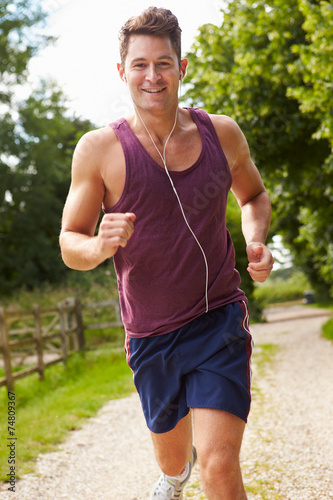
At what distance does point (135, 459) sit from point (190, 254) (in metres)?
3.54

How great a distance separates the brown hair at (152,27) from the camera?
2.38 metres

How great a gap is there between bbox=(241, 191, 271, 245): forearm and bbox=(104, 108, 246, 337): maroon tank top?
14 centimetres

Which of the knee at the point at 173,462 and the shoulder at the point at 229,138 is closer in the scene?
the shoulder at the point at 229,138

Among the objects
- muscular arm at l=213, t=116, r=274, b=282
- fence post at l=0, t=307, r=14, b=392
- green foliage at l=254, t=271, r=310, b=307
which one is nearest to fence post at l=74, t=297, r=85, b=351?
fence post at l=0, t=307, r=14, b=392

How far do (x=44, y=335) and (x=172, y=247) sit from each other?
28.9ft

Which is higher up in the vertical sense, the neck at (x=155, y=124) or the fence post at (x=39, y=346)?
the neck at (x=155, y=124)

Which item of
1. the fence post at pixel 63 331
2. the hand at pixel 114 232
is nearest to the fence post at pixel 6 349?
the fence post at pixel 63 331

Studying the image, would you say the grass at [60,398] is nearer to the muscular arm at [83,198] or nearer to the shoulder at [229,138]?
the muscular arm at [83,198]

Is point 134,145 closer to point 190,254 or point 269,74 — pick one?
point 190,254

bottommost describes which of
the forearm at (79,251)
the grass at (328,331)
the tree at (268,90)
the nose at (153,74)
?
the grass at (328,331)

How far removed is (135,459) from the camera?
17.5 feet

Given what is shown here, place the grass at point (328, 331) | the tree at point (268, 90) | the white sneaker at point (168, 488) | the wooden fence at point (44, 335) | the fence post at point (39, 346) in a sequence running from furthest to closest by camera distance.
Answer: the grass at point (328, 331)
the tree at point (268, 90)
the fence post at point (39, 346)
the wooden fence at point (44, 335)
the white sneaker at point (168, 488)

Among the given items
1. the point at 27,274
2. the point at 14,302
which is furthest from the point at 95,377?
the point at 27,274

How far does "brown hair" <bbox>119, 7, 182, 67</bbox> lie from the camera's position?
2.38 m
